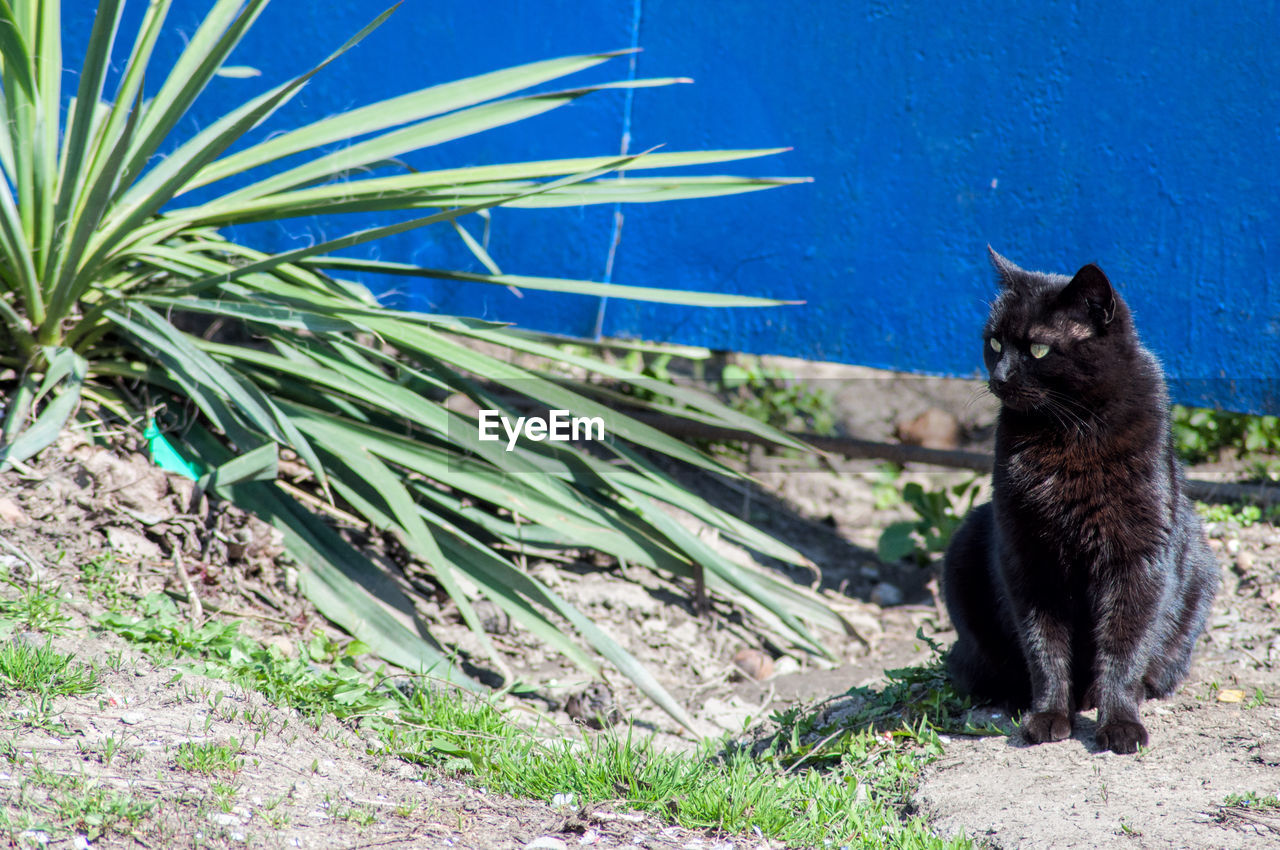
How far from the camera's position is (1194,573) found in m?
2.23

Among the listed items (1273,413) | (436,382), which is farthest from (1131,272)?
(436,382)

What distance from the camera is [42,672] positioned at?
1.89m

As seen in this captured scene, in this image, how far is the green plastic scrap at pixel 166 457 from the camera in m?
2.72

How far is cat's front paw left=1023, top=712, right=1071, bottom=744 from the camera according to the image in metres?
2.04

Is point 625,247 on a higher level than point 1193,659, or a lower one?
higher

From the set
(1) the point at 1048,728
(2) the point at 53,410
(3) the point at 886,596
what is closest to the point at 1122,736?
(1) the point at 1048,728

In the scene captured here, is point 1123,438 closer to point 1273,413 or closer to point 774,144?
point 1273,413

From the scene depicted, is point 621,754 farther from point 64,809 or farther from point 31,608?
point 31,608

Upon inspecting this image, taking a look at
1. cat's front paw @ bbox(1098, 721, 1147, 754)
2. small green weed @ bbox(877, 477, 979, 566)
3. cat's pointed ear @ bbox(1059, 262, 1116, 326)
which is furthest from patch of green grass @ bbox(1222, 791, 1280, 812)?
small green weed @ bbox(877, 477, 979, 566)

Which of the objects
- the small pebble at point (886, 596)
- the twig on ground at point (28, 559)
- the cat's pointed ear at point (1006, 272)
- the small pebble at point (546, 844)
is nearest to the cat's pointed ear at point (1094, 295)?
the cat's pointed ear at point (1006, 272)

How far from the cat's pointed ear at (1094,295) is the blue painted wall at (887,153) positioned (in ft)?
4.29

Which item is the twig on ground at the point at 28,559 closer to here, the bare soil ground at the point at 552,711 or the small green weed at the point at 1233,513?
the bare soil ground at the point at 552,711

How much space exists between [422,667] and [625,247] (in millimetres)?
1735

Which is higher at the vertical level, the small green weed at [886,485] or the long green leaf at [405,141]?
the long green leaf at [405,141]
